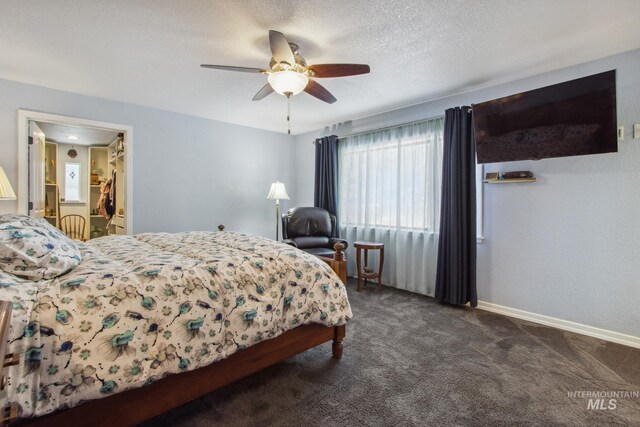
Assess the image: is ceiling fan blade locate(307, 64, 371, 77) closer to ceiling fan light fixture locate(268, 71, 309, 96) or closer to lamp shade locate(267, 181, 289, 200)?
ceiling fan light fixture locate(268, 71, 309, 96)

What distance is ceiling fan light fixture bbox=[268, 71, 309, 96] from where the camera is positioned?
91.5 inches

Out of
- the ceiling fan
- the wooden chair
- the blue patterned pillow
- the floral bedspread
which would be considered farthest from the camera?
the wooden chair

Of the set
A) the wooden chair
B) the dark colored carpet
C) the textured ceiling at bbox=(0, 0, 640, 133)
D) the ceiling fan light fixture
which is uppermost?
the textured ceiling at bbox=(0, 0, 640, 133)

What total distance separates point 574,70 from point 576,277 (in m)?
1.93

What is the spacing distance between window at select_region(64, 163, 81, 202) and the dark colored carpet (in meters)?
6.43

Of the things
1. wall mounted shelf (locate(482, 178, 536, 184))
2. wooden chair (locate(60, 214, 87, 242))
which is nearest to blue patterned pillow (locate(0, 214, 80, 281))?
wall mounted shelf (locate(482, 178, 536, 184))

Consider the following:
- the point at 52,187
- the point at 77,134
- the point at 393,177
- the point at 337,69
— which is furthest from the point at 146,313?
the point at 52,187

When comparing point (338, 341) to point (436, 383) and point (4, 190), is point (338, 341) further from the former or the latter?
point (4, 190)

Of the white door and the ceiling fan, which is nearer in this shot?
the ceiling fan

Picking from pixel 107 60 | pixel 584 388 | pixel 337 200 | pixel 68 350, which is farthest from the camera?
pixel 337 200

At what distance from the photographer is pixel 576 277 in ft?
9.22

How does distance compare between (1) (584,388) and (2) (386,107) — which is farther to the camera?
(2) (386,107)

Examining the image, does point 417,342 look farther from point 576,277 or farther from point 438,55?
point 438,55

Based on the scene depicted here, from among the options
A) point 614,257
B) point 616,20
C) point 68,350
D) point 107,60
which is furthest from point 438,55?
point 68,350
